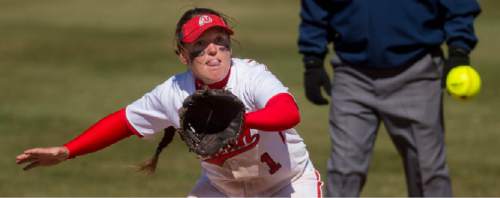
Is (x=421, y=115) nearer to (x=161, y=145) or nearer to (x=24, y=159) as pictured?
(x=161, y=145)

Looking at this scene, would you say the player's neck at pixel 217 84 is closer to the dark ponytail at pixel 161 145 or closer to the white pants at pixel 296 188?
the dark ponytail at pixel 161 145

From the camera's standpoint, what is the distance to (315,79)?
862cm

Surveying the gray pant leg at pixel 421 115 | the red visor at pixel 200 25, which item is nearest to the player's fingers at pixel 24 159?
the red visor at pixel 200 25

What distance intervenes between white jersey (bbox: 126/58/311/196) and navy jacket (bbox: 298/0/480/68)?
1.40 meters

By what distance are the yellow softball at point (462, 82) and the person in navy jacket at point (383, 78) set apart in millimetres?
114

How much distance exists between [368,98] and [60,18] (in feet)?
44.5

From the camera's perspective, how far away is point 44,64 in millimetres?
17250

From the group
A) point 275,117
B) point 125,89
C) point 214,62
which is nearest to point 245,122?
point 275,117

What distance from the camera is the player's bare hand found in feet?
Result: 22.2

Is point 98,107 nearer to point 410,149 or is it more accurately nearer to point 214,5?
point 410,149

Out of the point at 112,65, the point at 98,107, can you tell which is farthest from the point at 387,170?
the point at 112,65

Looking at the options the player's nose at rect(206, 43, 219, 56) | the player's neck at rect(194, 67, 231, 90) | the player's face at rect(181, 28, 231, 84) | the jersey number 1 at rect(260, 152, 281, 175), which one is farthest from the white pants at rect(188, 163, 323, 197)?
the player's nose at rect(206, 43, 219, 56)

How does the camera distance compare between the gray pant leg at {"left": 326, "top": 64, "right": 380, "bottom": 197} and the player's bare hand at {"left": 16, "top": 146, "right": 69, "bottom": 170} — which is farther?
the gray pant leg at {"left": 326, "top": 64, "right": 380, "bottom": 197}

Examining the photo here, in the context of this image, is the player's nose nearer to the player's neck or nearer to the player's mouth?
the player's mouth
